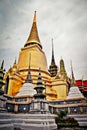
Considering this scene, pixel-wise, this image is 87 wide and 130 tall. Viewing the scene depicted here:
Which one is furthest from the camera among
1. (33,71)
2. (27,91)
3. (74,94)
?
(33,71)

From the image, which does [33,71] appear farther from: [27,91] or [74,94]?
[74,94]


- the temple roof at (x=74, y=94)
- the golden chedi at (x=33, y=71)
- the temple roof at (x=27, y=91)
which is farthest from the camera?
the golden chedi at (x=33, y=71)

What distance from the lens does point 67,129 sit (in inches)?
276

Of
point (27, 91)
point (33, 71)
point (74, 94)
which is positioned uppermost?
point (33, 71)

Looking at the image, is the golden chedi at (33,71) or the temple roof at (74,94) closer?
the temple roof at (74,94)

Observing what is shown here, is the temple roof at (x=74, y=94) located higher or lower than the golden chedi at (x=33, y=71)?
lower

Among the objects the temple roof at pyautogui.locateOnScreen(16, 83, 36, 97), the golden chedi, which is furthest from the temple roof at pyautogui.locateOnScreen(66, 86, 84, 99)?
the temple roof at pyautogui.locateOnScreen(16, 83, 36, 97)

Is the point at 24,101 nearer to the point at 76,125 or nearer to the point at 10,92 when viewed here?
the point at 10,92

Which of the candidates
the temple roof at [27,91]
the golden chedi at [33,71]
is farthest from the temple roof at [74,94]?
A: the temple roof at [27,91]

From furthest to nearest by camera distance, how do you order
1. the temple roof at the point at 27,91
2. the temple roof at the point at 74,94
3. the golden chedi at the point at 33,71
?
1. the golden chedi at the point at 33,71
2. the temple roof at the point at 74,94
3. the temple roof at the point at 27,91

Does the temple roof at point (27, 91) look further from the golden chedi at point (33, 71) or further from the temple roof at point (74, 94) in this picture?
the temple roof at point (74, 94)

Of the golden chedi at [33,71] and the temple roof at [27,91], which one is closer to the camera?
the temple roof at [27,91]

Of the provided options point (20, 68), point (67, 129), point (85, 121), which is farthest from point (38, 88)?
point (20, 68)

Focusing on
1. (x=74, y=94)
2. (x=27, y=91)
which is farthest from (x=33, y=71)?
(x=74, y=94)
